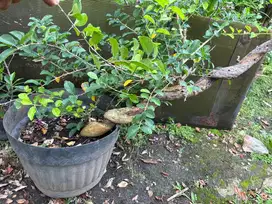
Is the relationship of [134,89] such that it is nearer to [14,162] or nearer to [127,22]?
[127,22]

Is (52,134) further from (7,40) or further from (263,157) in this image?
(263,157)

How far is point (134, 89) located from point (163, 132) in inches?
29.9

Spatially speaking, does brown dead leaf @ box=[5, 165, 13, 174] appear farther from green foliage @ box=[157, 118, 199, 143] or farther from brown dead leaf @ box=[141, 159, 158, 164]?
green foliage @ box=[157, 118, 199, 143]

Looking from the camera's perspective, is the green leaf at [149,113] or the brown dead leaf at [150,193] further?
the brown dead leaf at [150,193]

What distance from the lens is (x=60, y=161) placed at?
4.64ft

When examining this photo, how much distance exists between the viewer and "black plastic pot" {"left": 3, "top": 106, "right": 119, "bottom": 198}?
1393mm

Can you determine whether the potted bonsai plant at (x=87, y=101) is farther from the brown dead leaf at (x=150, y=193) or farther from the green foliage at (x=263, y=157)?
the green foliage at (x=263, y=157)

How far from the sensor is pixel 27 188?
1789 millimetres

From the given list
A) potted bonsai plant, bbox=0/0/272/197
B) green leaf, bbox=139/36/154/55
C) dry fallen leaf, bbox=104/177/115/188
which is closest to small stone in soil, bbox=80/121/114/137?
potted bonsai plant, bbox=0/0/272/197

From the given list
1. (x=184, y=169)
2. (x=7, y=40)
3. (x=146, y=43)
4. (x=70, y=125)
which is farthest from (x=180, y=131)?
(x=7, y=40)

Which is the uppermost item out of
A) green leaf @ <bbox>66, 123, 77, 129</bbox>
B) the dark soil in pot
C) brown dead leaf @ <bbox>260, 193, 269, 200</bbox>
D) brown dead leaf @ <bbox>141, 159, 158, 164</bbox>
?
green leaf @ <bbox>66, 123, 77, 129</bbox>

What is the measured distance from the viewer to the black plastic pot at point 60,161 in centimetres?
139

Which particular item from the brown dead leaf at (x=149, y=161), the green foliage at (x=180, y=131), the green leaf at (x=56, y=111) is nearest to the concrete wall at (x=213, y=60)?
the green foliage at (x=180, y=131)

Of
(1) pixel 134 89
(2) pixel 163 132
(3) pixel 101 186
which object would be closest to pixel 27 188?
(3) pixel 101 186
